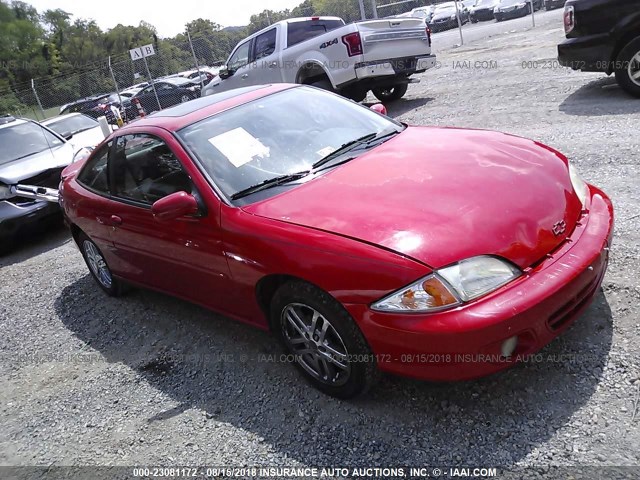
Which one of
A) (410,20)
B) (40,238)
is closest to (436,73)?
(410,20)

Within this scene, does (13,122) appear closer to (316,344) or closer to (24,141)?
(24,141)

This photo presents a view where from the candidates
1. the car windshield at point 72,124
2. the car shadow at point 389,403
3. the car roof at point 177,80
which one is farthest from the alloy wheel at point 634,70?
the car roof at point 177,80

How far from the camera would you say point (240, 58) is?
1130 cm

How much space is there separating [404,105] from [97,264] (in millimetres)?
6772

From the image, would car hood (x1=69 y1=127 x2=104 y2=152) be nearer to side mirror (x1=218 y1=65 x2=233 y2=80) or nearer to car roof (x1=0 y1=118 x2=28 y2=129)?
car roof (x1=0 y1=118 x2=28 y2=129)

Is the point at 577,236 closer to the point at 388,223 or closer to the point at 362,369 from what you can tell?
the point at 388,223

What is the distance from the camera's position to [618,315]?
287 cm

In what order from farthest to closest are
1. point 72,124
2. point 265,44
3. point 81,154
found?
point 265,44
point 72,124
point 81,154

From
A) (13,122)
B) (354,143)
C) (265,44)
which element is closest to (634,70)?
(354,143)

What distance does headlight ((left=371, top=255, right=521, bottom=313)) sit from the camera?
223 cm

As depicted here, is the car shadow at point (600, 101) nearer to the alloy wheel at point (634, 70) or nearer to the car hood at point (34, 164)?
the alloy wheel at point (634, 70)

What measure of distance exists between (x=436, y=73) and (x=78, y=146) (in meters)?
8.06

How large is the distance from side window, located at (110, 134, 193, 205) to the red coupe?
15mm

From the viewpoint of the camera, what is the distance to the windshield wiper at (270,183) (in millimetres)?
3004
